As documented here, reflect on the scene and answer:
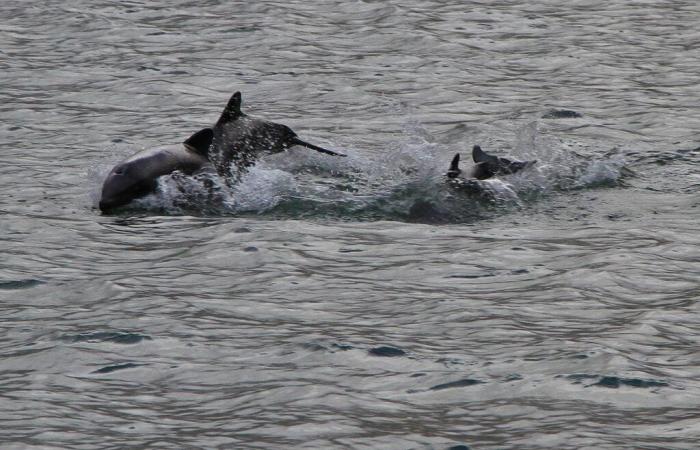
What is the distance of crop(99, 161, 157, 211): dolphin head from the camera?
12.5 metres

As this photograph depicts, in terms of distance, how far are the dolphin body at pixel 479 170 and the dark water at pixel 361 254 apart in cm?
11

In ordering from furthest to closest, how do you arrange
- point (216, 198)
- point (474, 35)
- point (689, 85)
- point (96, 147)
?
point (474, 35), point (689, 85), point (96, 147), point (216, 198)

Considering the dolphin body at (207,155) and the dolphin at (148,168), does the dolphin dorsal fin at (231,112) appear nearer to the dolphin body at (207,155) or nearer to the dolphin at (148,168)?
the dolphin body at (207,155)

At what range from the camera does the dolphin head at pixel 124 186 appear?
41.0 feet

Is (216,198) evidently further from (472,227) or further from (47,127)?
(47,127)

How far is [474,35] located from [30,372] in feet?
47.9

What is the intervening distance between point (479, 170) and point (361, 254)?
92.4 inches

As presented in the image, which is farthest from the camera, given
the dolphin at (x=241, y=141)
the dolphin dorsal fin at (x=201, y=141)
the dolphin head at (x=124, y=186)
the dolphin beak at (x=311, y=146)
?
A: the dolphin beak at (x=311, y=146)

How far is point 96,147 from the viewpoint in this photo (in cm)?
1559

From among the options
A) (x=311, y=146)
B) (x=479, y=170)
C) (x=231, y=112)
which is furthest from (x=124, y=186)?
(x=479, y=170)

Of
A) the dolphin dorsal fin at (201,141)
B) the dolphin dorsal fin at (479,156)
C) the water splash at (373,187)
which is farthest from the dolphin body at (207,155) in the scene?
the dolphin dorsal fin at (479,156)

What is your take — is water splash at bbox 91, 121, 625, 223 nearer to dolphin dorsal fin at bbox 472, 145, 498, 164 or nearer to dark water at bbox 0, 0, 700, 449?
dark water at bbox 0, 0, 700, 449

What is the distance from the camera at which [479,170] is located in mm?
13164

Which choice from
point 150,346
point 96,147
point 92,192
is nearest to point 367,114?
point 96,147
